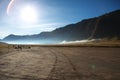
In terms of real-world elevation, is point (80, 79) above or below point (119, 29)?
below

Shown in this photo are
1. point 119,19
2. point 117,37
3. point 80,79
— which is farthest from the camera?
point 119,19

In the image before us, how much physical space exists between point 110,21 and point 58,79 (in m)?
A: 196

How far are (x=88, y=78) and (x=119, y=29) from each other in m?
187

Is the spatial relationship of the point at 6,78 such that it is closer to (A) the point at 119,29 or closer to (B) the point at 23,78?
(B) the point at 23,78

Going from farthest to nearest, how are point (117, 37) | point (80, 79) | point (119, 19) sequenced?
point (119, 19), point (117, 37), point (80, 79)

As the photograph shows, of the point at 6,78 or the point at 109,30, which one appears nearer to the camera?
the point at 6,78

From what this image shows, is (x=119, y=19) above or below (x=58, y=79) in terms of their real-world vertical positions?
above

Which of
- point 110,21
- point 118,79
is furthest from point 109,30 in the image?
point 118,79

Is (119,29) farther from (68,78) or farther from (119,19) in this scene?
(68,78)

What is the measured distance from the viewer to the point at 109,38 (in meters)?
189

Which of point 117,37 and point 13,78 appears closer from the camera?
point 13,78

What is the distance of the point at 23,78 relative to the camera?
12.8 meters

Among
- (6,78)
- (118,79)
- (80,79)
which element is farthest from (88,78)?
(6,78)

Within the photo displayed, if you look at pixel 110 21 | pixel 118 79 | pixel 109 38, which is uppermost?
pixel 110 21
